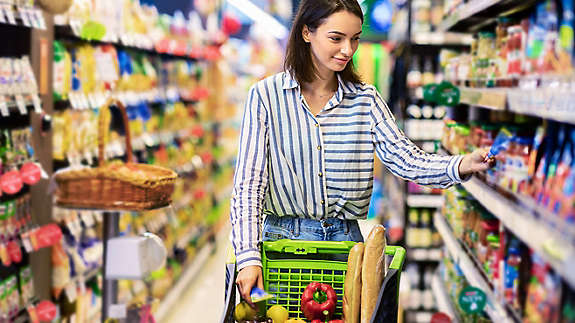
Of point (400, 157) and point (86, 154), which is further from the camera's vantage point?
point (86, 154)

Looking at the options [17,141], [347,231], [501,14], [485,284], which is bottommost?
[485,284]

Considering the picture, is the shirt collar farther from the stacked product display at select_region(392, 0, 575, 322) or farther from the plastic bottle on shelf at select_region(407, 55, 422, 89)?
the plastic bottle on shelf at select_region(407, 55, 422, 89)

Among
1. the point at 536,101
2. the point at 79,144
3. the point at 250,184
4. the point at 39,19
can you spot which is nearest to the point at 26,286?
the point at 79,144

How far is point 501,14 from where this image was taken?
3.39 metres

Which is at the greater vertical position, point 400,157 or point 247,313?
point 400,157

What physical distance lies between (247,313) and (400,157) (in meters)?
0.73

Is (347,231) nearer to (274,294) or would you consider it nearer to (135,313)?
(274,294)

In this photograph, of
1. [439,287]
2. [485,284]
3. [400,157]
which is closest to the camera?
[400,157]

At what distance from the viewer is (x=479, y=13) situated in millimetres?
3430

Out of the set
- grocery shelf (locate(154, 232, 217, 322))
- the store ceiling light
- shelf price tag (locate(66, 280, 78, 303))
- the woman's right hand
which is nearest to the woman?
the woman's right hand

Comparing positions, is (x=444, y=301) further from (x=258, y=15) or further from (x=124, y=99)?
(x=258, y=15)

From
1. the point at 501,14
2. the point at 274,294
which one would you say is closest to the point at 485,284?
the point at 274,294

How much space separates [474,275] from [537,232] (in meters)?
1.34

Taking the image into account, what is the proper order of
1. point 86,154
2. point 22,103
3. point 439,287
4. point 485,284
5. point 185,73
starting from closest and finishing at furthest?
point 485,284
point 22,103
point 86,154
point 439,287
point 185,73
